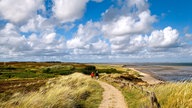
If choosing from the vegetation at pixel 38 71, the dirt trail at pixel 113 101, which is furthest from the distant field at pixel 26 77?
the dirt trail at pixel 113 101

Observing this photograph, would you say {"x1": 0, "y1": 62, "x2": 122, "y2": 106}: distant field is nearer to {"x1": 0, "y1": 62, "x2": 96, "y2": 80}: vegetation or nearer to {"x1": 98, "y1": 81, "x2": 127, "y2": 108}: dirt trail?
{"x1": 0, "y1": 62, "x2": 96, "y2": 80}: vegetation

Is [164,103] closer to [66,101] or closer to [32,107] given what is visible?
[66,101]

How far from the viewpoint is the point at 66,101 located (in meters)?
12.1

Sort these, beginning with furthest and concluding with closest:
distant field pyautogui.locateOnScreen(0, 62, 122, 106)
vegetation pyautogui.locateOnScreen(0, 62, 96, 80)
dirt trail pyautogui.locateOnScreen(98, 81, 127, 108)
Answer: vegetation pyautogui.locateOnScreen(0, 62, 96, 80), distant field pyautogui.locateOnScreen(0, 62, 122, 106), dirt trail pyautogui.locateOnScreen(98, 81, 127, 108)

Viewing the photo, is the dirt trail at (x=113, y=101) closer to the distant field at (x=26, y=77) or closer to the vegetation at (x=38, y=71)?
the distant field at (x=26, y=77)

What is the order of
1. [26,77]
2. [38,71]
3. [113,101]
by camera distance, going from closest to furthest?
[113,101]
[26,77]
[38,71]

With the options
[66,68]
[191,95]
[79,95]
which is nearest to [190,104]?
[191,95]

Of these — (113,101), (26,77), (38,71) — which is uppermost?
(38,71)

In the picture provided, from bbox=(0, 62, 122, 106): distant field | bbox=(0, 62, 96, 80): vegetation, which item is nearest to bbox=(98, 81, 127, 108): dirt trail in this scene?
bbox=(0, 62, 122, 106): distant field

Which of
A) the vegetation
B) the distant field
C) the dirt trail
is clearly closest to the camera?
the dirt trail

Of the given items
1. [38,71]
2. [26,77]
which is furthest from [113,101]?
[38,71]

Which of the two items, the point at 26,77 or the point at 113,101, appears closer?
the point at 113,101

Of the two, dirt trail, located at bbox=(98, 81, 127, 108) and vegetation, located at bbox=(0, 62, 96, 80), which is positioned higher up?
vegetation, located at bbox=(0, 62, 96, 80)

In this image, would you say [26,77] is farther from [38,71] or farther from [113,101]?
[113,101]
